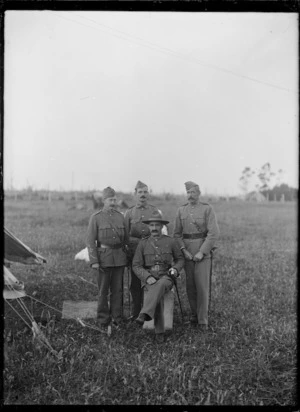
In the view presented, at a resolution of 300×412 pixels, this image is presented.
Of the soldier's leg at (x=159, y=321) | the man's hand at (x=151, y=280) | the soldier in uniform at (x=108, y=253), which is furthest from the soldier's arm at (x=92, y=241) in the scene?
the soldier's leg at (x=159, y=321)

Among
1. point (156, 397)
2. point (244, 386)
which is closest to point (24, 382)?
point (156, 397)

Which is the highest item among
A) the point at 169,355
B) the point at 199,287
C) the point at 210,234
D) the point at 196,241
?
the point at 210,234

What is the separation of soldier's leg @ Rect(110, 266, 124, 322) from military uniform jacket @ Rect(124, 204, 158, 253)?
0.43 meters

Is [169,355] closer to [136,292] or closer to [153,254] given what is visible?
[153,254]

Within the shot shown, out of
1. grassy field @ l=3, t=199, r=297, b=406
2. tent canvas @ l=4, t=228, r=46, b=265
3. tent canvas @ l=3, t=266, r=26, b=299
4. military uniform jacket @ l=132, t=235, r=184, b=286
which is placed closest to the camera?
grassy field @ l=3, t=199, r=297, b=406

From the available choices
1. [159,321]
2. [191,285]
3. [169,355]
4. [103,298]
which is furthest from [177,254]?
[169,355]

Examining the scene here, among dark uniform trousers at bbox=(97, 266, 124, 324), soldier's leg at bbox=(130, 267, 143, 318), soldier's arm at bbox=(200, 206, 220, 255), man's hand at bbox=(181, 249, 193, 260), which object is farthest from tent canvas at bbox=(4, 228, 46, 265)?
soldier's arm at bbox=(200, 206, 220, 255)

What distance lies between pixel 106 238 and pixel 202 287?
163 centimetres

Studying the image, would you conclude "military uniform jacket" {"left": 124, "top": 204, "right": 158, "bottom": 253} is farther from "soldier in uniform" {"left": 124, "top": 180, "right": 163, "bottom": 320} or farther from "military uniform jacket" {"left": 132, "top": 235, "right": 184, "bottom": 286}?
"military uniform jacket" {"left": 132, "top": 235, "right": 184, "bottom": 286}

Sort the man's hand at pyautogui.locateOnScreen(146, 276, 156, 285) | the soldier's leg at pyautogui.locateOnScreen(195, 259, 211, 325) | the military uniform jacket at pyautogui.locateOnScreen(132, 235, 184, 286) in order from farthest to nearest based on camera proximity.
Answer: the soldier's leg at pyautogui.locateOnScreen(195, 259, 211, 325) < the military uniform jacket at pyautogui.locateOnScreen(132, 235, 184, 286) < the man's hand at pyautogui.locateOnScreen(146, 276, 156, 285)

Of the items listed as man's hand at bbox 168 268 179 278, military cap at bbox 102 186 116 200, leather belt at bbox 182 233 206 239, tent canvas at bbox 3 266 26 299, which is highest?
military cap at bbox 102 186 116 200

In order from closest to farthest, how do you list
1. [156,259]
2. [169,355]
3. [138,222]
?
[169,355] < [156,259] < [138,222]

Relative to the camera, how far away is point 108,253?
581cm

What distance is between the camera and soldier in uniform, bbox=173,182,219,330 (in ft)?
19.2
